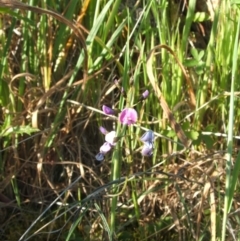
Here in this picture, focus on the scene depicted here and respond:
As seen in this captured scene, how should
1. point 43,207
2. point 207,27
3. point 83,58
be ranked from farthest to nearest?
point 207,27 → point 43,207 → point 83,58

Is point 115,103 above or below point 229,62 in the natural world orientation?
below

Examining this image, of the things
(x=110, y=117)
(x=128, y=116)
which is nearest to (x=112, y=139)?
(x=128, y=116)

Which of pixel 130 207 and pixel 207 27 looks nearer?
pixel 130 207

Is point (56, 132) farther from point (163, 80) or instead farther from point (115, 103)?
point (163, 80)

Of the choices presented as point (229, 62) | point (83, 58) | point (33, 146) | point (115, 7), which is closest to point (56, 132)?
point (33, 146)

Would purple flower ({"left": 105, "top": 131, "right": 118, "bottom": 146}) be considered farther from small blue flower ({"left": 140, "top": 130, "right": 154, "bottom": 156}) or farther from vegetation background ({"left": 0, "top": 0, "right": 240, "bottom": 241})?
vegetation background ({"left": 0, "top": 0, "right": 240, "bottom": 241})

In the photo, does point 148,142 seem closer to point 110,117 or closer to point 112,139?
point 112,139

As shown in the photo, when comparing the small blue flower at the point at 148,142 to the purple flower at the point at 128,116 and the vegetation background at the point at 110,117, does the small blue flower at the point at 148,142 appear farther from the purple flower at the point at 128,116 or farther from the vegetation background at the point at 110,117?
the vegetation background at the point at 110,117

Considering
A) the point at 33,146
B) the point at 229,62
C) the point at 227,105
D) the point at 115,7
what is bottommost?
the point at 33,146
